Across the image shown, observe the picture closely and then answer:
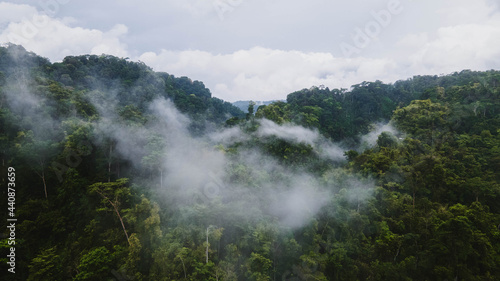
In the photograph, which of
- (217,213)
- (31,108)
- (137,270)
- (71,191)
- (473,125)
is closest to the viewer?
(137,270)

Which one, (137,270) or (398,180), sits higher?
(398,180)

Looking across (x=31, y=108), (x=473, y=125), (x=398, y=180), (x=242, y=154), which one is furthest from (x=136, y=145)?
(x=473, y=125)

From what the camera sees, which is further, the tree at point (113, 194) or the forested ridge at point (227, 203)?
the tree at point (113, 194)

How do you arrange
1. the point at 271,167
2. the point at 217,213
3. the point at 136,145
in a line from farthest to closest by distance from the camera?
the point at 271,167 < the point at 136,145 < the point at 217,213

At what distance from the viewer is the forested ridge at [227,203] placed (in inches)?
537

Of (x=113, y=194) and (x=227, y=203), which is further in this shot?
(x=227, y=203)

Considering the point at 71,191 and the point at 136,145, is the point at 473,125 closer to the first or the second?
the point at 136,145

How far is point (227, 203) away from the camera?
16.6 meters

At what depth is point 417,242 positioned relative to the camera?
1462 cm

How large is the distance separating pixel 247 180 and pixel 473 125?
2526 cm

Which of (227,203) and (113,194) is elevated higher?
(113,194)

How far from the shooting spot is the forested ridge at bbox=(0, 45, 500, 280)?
13633mm

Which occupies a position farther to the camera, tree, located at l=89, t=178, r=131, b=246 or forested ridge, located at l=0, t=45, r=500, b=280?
tree, located at l=89, t=178, r=131, b=246

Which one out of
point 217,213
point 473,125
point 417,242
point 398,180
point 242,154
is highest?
point 473,125
